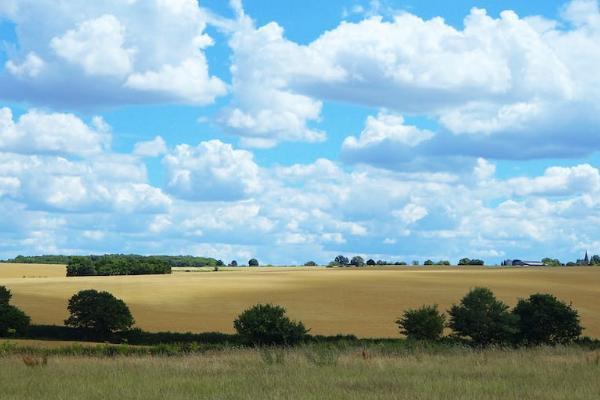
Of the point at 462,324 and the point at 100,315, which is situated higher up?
the point at 100,315

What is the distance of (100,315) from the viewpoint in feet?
155

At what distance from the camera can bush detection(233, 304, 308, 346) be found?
38.7m

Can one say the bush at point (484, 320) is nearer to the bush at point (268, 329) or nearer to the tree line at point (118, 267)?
the bush at point (268, 329)

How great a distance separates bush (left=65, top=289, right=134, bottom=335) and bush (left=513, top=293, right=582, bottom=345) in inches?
914

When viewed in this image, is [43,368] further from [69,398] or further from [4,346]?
[4,346]

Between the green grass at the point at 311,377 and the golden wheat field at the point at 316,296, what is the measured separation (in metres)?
25.2

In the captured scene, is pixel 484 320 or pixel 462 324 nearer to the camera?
pixel 484 320

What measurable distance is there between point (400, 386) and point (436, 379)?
1685 millimetres

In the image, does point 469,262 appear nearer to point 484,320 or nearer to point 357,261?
point 357,261

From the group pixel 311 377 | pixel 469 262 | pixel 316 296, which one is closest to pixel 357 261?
pixel 469 262

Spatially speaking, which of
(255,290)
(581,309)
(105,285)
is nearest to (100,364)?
(581,309)

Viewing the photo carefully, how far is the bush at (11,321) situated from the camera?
45.4 m

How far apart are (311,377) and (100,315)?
93.8 feet

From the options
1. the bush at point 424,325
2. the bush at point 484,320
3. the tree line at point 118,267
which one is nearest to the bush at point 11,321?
the bush at point 424,325
